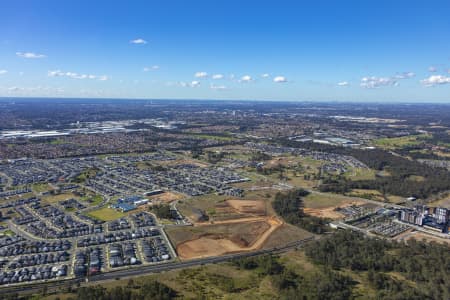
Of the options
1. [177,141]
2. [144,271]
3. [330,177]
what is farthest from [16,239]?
[177,141]

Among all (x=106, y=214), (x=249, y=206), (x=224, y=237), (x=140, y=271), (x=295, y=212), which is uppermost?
(x=295, y=212)

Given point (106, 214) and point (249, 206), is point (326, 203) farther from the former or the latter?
point (106, 214)

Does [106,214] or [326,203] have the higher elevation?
[106,214]

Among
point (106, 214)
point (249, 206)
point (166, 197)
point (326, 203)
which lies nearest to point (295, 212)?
point (249, 206)

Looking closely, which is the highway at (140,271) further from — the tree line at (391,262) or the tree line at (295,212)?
the tree line at (295,212)

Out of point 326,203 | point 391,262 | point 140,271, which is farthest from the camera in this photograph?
point 326,203

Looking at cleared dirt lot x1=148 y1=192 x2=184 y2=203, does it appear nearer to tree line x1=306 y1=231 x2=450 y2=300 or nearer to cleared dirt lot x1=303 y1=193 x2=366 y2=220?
cleared dirt lot x1=303 y1=193 x2=366 y2=220

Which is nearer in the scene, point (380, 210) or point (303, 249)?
point (303, 249)

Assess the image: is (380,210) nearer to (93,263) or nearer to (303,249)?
(303,249)
